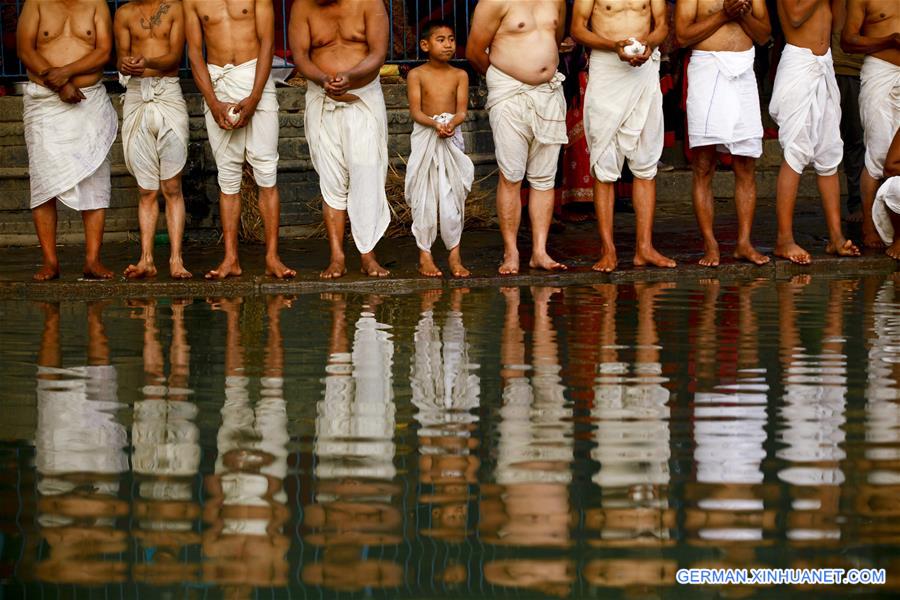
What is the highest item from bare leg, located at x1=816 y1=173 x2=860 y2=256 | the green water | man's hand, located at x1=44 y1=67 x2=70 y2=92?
man's hand, located at x1=44 y1=67 x2=70 y2=92

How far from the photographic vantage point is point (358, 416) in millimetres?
5758

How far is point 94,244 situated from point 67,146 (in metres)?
0.64

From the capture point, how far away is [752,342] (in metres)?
7.20

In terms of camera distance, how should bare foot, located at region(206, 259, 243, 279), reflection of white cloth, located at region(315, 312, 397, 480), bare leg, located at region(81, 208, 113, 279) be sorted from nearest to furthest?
reflection of white cloth, located at region(315, 312, 397, 480) < bare foot, located at region(206, 259, 243, 279) < bare leg, located at region(81, 208, 113, 279)

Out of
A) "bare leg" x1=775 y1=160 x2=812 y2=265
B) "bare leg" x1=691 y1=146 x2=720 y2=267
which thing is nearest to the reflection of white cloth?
"bare leg" x1=691 y1=146 x2=720 y2=267

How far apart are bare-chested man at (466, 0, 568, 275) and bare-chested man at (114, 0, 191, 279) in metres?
1.90

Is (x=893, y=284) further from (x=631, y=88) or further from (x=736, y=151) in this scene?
(x=631, y=88)

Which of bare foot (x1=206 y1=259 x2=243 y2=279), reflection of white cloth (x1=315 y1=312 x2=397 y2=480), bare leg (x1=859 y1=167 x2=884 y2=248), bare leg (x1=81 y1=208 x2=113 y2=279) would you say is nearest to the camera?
reflection of white cloth (x1=315 y1=312 x2=397 y2=480)

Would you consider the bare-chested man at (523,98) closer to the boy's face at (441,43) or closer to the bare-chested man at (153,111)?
the boy's face at (441,43)

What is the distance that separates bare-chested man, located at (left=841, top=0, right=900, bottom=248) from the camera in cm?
1005

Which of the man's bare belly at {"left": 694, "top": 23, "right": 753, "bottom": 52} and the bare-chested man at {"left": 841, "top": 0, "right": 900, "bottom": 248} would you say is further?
the bare-chested man at {"left": 841, "top": 0, "right": 900, "bottom": 248}

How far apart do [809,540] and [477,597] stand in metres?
0.93

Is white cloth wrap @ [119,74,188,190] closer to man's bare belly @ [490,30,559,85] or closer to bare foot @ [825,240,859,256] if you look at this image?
man's bare belly @ [490,30,559,85]

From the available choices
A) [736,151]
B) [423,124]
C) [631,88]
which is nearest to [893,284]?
[736,151]
